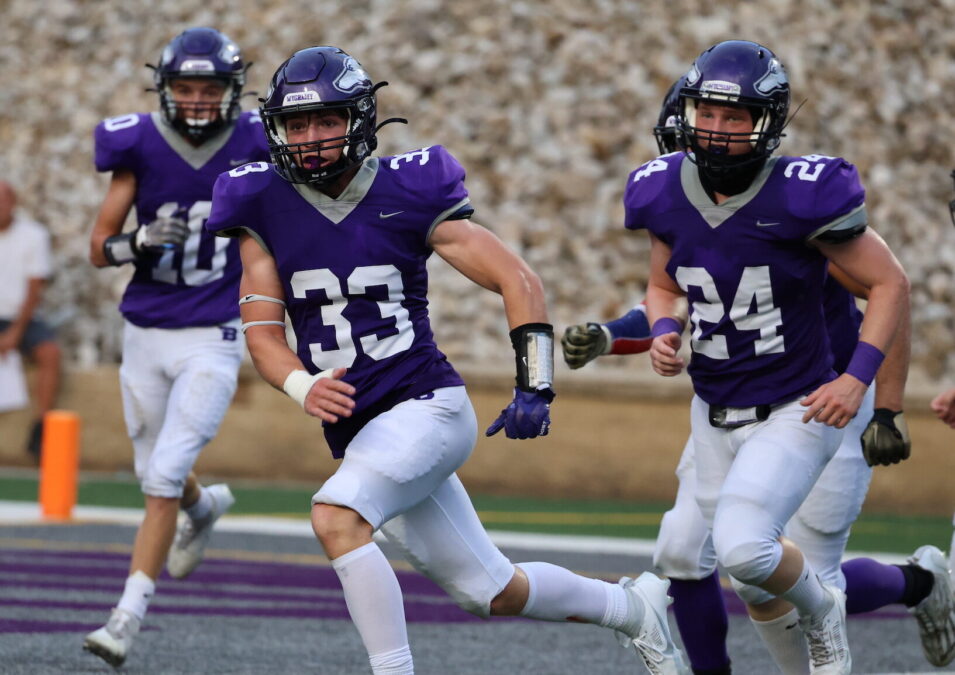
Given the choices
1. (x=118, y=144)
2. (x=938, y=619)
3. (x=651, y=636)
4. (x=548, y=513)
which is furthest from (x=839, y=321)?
(x=548, y=513)

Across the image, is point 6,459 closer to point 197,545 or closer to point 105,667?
point 197,545

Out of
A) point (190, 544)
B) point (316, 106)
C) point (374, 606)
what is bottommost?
point (190, 544)

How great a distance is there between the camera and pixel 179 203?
715cm

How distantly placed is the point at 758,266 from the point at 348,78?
1283mm

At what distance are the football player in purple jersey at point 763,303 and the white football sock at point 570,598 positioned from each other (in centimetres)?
36

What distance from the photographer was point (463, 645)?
6910 millimetres

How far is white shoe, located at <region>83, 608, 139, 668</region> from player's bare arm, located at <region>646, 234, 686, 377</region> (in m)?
1.99

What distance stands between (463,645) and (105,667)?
1387 millimetres

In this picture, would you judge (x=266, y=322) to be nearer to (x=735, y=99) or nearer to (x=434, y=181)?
(x=434, y=181)

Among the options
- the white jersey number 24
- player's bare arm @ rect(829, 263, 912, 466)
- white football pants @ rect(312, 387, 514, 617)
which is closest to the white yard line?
player's bare arm @ rect(829, 263, 912, 466)

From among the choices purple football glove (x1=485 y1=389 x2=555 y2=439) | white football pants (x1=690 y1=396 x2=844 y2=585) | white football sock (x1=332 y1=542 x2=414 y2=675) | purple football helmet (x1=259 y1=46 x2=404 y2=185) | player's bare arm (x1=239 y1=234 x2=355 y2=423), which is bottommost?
white football sock (x1=332 y1=542 x2=414 y2=675)

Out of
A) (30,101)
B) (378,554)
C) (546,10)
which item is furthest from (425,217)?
(30,101)

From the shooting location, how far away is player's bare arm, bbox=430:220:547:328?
494 centimetres

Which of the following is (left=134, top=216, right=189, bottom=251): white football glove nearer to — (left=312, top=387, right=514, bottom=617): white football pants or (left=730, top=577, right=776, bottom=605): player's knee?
(left=312, top=387, right=514, bottom=617): white football pants
